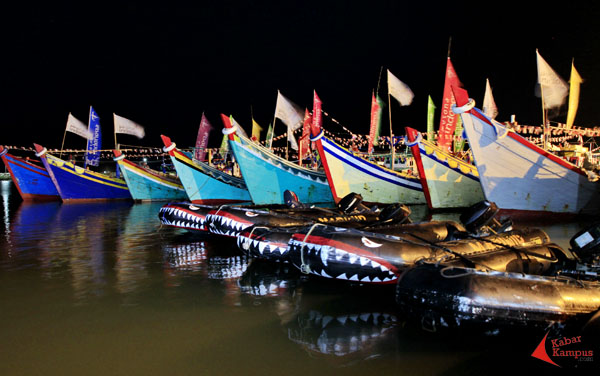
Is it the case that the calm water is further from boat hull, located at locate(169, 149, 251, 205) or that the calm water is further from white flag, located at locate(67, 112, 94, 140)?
white flag, located at locate(67, 112, 94, 140)

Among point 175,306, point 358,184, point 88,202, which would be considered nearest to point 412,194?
point 358,184

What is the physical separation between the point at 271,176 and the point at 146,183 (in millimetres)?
11836

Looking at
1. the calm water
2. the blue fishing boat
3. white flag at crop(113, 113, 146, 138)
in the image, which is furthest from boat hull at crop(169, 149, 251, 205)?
the calm water

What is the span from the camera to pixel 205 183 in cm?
2339

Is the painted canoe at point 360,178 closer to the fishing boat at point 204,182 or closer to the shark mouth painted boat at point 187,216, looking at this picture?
the shark mouth painted boat at point 187,216

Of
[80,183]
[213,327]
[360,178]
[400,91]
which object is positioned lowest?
[213,327]

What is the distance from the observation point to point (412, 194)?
20.1m

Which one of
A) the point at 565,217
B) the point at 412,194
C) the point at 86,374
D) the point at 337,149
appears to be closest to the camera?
the point at 86,374

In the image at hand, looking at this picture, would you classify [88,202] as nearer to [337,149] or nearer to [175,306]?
[337,149]

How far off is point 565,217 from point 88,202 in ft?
87.0

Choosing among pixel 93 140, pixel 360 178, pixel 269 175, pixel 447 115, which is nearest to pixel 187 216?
pixel 269 175

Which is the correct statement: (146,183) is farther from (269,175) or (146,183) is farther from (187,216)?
(187,216)

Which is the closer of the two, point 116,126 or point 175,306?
point 175,306

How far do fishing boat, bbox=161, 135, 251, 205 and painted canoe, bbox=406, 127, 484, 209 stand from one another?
10828 mm
